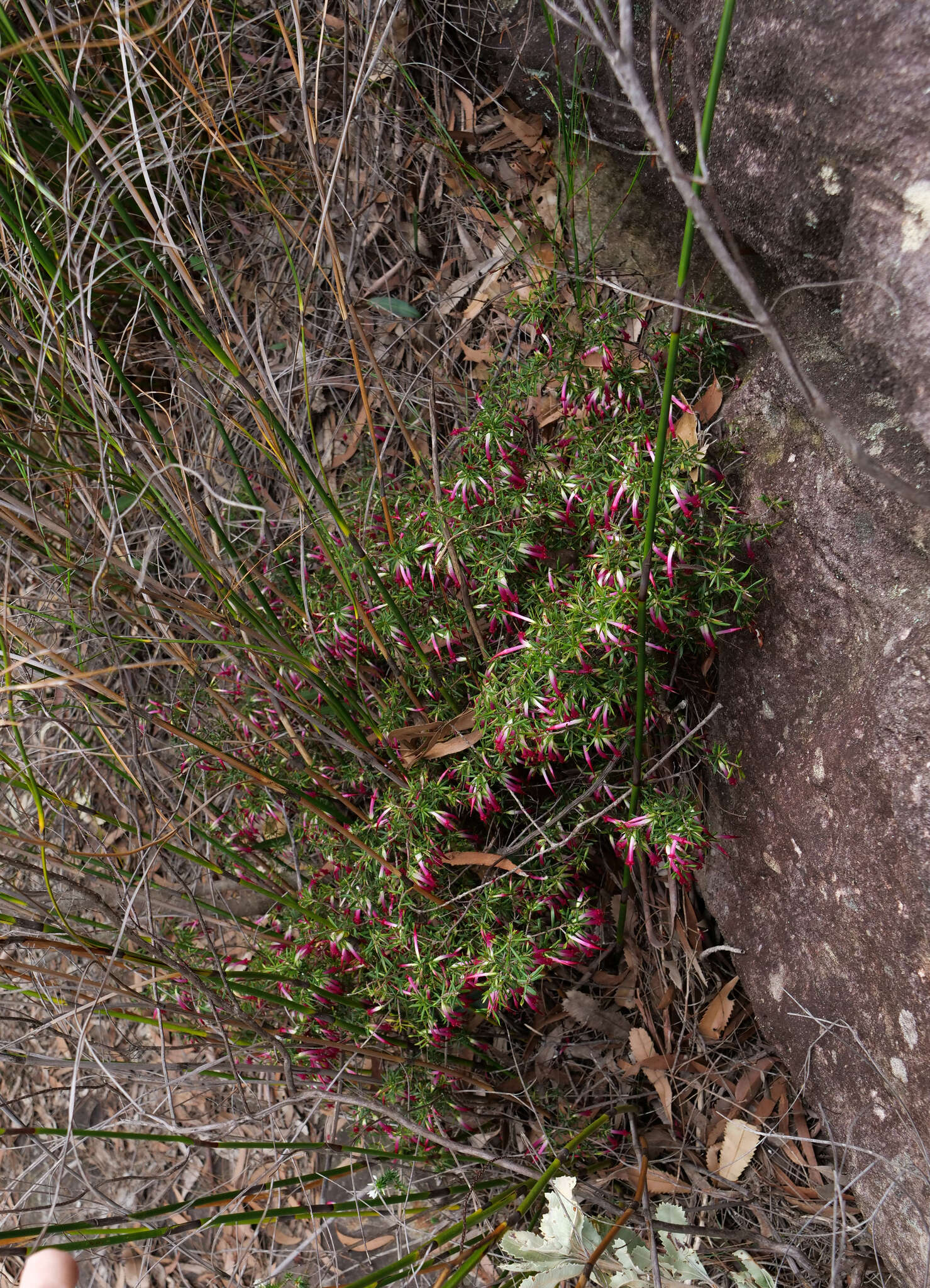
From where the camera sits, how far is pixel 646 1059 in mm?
1918

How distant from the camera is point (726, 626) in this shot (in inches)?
62.3

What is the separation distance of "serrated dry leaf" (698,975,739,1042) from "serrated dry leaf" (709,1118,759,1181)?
0.17 metres

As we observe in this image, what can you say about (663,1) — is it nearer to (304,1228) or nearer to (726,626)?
(726,626)

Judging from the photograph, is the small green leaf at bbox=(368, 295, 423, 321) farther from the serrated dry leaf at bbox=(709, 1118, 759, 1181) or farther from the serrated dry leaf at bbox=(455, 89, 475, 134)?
the serrated dry leaf at bbox=(709, 1118, 759, 1181)

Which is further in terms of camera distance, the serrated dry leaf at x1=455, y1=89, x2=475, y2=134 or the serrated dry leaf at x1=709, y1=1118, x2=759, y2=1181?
the serrated dry leaf at x1=455, y1=89, x2=475, y2=134

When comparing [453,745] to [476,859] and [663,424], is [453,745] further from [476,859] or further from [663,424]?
[663,424]

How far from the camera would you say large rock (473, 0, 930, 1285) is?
4.24 feet

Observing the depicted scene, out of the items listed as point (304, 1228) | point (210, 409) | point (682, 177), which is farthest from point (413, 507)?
point (304, 1228)

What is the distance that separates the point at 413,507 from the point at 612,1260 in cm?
149

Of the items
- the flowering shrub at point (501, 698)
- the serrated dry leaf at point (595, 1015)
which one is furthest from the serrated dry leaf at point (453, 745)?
the serrated dry leaf at point (595, 1015)

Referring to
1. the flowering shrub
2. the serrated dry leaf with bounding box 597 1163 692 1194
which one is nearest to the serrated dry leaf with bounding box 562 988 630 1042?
the flowering shrub

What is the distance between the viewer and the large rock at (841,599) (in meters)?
1.29

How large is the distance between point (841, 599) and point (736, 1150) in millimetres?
1165

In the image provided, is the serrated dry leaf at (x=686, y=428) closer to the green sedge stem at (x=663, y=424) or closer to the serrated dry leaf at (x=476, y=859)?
the green sedge stem at (x=663, y=424)
